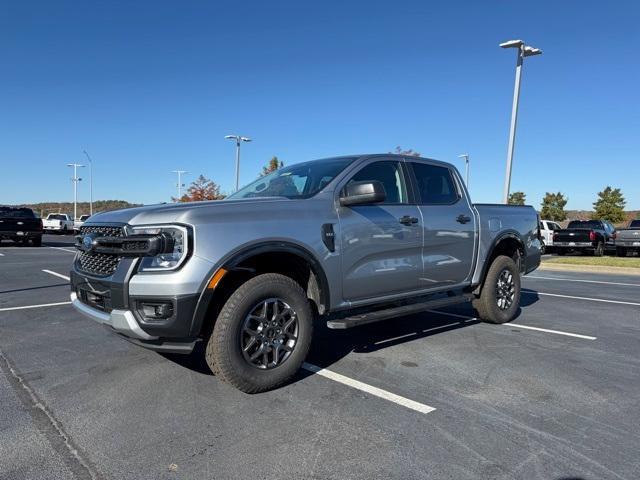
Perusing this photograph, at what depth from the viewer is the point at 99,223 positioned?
13.0 ft

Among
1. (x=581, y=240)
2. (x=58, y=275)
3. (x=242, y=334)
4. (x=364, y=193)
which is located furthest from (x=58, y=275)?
Result: (x=581, y=240)

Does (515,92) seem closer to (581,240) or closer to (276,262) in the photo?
(581,240)

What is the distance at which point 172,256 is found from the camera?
3.43m

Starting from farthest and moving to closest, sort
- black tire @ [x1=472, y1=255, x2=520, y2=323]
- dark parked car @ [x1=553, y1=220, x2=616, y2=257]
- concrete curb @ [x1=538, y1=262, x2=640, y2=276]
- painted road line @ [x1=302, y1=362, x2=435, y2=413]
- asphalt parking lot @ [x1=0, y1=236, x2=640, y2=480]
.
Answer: dark parked car @ [x1=553, y1=220, x2=616, y2=257] → concrete curb @ [x1=538, y1=262, x2=640, y2=276] → black tire @ [x1=472, y1=255, x2=520, y2=323] → painted road line @ [x1=302, y1=362, x2=435, y2=413] → asphalt parking lot @ [x1=0, y1=236, x2=640, y2=480]

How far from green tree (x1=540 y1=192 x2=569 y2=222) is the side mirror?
53.1 metres

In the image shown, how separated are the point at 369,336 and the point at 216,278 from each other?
261cm

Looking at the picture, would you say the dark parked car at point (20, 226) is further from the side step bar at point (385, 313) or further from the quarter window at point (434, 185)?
the side step bar at point (385, 313)

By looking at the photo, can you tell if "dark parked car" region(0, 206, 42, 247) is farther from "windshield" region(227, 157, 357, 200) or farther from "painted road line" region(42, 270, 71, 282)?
"windshield" region(227, 157, 357, 200)

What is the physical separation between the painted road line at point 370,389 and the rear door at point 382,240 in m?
0.68

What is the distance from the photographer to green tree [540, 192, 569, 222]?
170 ft

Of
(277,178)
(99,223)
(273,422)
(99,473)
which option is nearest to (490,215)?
(277,178)

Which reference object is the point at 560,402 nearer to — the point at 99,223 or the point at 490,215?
the point at 490,215

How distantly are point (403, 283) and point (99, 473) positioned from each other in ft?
10.2

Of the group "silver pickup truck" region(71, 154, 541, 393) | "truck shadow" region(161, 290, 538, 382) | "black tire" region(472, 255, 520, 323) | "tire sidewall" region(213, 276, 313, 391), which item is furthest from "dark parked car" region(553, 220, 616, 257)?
"tire sidewall" region(213, 276, 313, 391)
